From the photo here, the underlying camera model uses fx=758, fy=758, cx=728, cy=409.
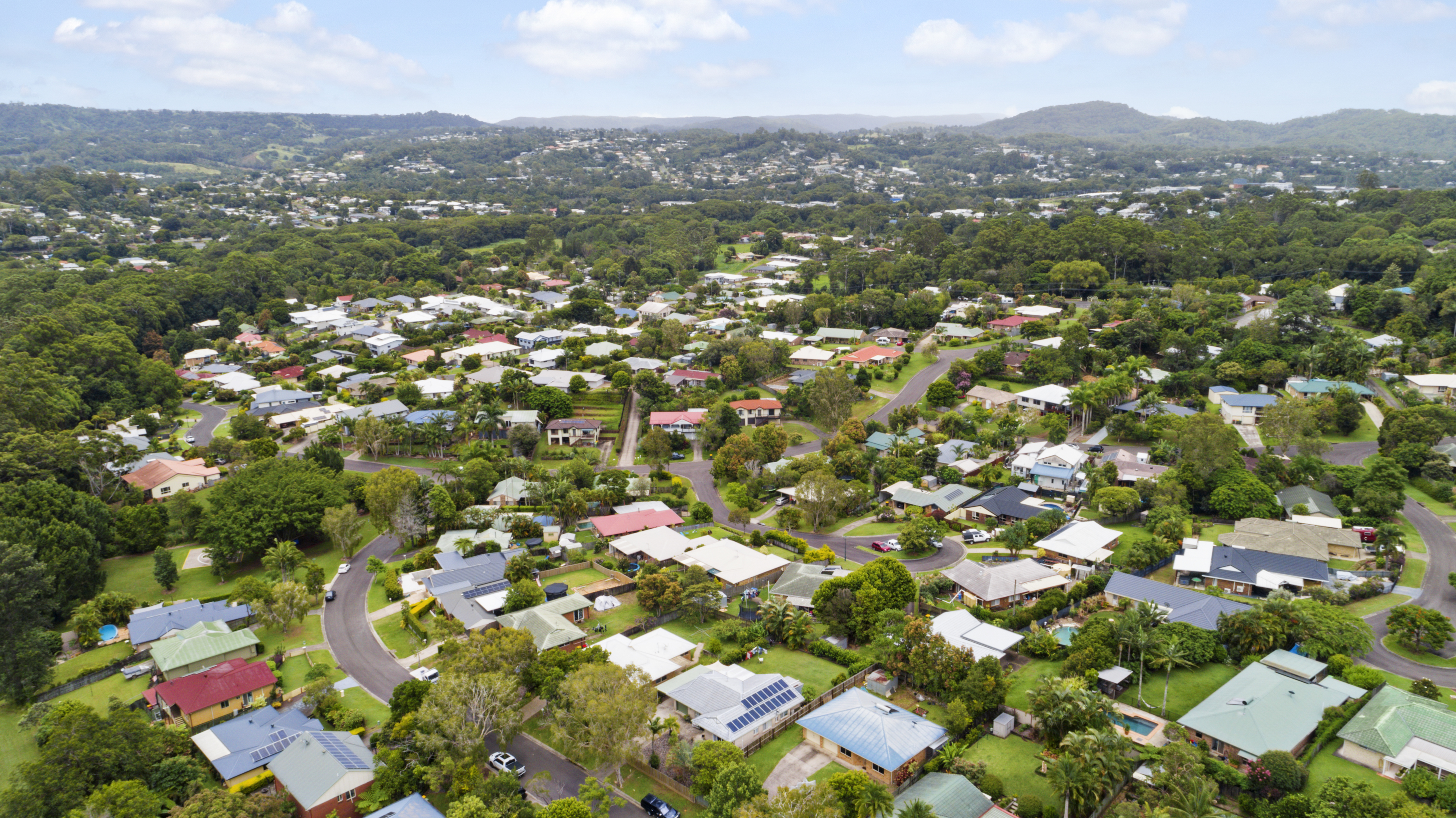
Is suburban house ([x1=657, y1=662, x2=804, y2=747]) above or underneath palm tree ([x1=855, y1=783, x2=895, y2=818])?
underneath

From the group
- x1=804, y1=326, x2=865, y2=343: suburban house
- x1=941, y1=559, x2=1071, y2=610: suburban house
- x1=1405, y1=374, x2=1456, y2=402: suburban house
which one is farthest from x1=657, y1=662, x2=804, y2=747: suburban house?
x1=804, y1=326, x2=865, y2=343: suburban house

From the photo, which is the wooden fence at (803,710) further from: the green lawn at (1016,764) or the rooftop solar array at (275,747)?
the rooftop solar array at (275,747)

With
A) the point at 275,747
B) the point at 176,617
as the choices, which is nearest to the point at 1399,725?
the point at 275,747

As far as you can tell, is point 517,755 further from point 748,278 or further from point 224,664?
point 748,278

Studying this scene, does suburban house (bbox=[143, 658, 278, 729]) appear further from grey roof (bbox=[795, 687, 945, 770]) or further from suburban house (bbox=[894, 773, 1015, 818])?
suburban house (bbox=[894, 773, 1015, 818])

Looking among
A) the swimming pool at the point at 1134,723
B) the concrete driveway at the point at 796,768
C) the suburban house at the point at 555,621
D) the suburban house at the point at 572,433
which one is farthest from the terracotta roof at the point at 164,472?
the swimming pool at the point at 1134,723

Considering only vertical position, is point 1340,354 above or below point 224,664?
above

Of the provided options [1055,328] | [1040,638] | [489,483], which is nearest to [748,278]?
[1055,328]
